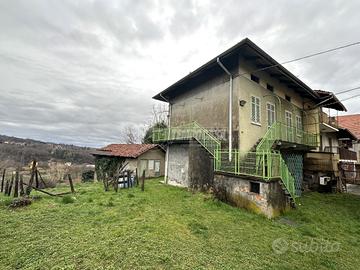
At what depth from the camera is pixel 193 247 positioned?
4.72 metres

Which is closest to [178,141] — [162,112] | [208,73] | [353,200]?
[208,73]

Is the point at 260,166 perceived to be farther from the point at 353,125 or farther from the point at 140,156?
the point at 353,125

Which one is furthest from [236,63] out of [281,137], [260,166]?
[260,166]

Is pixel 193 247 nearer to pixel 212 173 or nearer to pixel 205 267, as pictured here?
pixel 205 267

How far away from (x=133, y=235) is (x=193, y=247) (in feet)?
5.26

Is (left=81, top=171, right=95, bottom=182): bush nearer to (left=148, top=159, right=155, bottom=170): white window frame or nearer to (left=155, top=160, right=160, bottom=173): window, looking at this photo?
(left=148, top=159, right=155, bottom=170): white window frame

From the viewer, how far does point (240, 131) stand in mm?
9641

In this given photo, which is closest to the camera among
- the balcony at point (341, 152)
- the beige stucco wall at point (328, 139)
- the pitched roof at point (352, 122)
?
the beige stucco wall at point (328, 139)

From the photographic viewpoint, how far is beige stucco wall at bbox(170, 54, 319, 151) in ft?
32.3

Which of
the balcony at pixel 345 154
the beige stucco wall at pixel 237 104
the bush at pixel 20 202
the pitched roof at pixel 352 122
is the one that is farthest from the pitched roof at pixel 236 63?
the pitched roof at pixel 352 122

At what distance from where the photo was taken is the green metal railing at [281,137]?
902cm

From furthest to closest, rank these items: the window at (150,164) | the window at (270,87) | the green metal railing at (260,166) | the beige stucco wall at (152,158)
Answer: the window at (150,164) < the beige stucco wall at (152,158) < the window at (270,87) < the green metal railing at (260,166)

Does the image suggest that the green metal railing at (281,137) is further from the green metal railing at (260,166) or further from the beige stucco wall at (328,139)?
the beige stucco wall at (328,139)

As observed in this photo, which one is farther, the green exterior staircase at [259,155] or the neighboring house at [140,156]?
the neighboring house at [140,156]
